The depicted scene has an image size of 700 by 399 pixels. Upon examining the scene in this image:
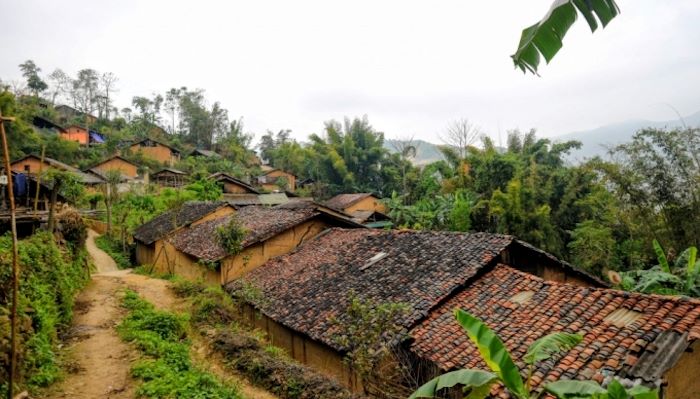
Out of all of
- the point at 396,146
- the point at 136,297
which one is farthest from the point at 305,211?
the point at 396,146

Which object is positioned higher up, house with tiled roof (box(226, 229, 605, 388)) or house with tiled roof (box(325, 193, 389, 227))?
house with tiled roof (box(325, 193, 389, 227))

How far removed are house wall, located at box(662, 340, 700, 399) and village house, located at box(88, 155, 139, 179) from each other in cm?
3888

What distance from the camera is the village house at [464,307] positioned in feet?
21.4

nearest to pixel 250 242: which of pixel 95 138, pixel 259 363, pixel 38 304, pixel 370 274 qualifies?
pixel 370 274

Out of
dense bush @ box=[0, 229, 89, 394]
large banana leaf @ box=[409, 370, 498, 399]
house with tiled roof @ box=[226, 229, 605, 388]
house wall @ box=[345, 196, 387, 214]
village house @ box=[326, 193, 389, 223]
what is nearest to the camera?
large banana leaf @ box=[409, 370, 498, 399]

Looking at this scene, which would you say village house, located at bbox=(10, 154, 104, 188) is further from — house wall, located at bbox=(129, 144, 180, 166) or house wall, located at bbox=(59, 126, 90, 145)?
house wall, located at bbox=(59, 126, 90, 145)

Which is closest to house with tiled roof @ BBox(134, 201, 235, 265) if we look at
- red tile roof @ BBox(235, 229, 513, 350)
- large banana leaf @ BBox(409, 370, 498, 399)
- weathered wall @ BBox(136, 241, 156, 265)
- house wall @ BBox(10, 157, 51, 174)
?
weathered wall @ BBox(136, 241, 156, 265)

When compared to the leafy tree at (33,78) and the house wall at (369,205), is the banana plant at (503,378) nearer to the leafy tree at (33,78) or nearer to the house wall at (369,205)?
the house wall at (369,205)

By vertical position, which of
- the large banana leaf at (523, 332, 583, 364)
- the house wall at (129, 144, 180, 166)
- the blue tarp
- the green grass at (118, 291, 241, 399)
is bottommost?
the green grass at (118, 291, 241, 399)

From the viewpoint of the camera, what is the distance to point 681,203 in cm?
1446

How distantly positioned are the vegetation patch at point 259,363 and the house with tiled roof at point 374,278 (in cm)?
76

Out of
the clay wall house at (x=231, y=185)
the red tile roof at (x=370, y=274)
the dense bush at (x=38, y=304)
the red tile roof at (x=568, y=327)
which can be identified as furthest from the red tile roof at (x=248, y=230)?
the clay wall house at (x=231, y=185)

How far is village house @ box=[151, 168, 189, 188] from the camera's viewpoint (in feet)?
132

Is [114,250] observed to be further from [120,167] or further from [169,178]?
[169,178]
